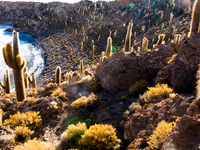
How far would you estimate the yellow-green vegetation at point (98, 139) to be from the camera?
5.08 meters

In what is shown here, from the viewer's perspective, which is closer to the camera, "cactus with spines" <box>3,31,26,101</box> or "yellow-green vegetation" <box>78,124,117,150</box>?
"yellow-green vegetation" <box>78,124,117,150</box>

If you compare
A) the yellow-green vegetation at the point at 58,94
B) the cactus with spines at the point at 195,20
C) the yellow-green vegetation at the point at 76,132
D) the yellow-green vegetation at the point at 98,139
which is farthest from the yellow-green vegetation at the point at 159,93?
the yellow-green vegetation at the point at 58,94

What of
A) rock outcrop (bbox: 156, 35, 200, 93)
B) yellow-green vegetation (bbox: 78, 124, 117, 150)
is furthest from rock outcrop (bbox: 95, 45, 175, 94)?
yellow-green vegetation (bbox: 78, 124, 117, 150)

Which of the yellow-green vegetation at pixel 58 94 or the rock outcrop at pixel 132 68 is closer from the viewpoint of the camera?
the rock outcrop at pixel 132 68

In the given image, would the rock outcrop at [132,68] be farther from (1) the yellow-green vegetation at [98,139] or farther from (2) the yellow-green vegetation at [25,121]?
(2) the yellow-green vegetation at [25,121]

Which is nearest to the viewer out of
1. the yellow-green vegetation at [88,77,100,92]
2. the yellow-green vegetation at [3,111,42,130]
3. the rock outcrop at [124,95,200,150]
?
the rock outcrop at [124,95,200,150]

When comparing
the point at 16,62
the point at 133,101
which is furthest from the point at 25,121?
the point at 16,62

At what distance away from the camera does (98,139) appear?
17.0 ft

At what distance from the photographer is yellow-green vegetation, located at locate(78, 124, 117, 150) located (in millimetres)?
5078

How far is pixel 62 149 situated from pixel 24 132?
5.51ft

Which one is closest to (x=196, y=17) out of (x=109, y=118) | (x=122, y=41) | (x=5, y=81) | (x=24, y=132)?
(x=109, y=118)

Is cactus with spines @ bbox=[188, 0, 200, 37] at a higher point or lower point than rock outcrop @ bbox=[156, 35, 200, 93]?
higher

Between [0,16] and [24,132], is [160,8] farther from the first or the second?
[0,16]

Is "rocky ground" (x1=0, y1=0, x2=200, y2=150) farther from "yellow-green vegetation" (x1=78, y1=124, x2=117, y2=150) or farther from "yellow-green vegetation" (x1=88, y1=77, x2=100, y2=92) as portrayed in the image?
"yellow-green vegetation" (x1=78, y1=124, x2=117, y2=150)
